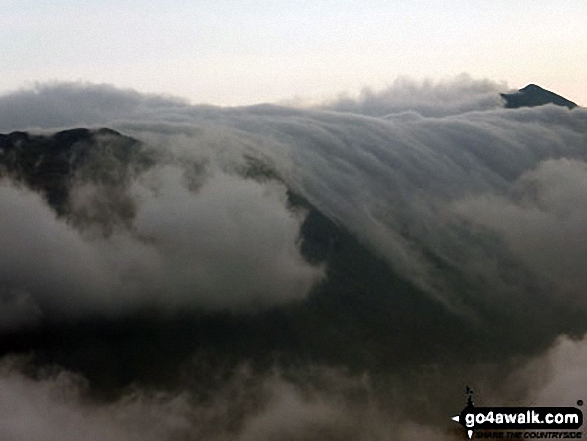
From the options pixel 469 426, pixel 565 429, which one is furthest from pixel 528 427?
pixel 565 429

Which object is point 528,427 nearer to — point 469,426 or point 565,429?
point 469,426

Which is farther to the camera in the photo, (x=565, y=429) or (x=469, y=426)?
(x=565, y=429)

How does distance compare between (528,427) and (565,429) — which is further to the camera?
(565,429)
